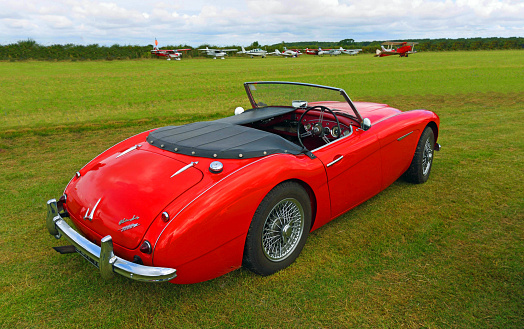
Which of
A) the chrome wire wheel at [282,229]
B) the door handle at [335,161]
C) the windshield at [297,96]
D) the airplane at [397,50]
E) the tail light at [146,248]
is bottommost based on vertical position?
the chrome wire wheel at [282,229]

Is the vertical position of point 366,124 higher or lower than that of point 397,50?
lower

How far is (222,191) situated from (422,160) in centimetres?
316

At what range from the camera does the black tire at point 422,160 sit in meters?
4.55

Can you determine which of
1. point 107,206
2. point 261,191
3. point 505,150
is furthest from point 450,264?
point 505,150

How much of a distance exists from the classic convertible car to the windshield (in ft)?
0.06

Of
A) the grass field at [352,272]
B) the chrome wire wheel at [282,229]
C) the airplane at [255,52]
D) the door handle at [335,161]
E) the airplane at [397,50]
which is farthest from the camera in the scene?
the airplane at [255,52]

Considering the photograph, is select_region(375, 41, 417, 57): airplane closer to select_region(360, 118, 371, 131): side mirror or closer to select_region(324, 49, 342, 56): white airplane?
select_region(324, 49, 342, 56): white airplane

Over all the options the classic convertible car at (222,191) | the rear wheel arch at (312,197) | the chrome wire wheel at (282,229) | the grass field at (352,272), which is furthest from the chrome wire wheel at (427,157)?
the chrome wire wheel at (282,229)

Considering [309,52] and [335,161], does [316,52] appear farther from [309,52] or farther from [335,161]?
[335,161]

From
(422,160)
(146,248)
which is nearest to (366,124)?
(422,160)

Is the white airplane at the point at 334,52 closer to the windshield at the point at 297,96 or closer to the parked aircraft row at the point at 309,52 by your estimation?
the parked aircraft row at the point at 309,52

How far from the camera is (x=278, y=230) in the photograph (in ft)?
9.70

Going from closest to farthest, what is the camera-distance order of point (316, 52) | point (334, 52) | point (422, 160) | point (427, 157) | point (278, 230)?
point (278, 230), point (422, 160), point (427, 157), point (334, 52), point (316, 52)

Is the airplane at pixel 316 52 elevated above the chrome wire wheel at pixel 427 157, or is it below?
above
